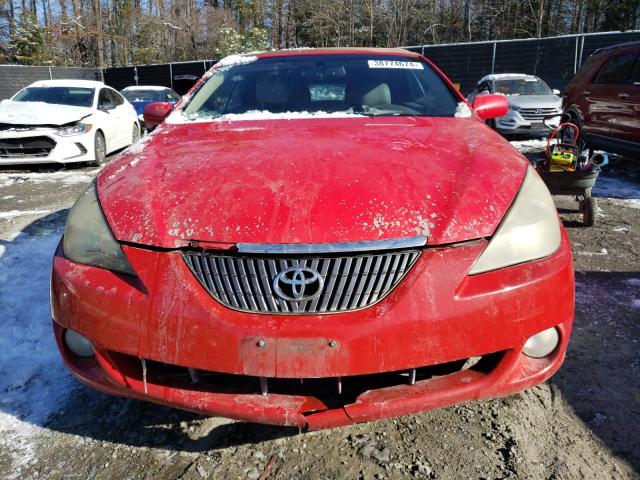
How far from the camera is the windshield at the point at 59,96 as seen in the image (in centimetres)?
843

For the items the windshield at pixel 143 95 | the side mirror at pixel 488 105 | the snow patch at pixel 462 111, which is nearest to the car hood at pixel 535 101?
the side mirror at pixel 488 105

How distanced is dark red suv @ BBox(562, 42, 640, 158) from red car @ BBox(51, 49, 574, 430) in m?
5.43

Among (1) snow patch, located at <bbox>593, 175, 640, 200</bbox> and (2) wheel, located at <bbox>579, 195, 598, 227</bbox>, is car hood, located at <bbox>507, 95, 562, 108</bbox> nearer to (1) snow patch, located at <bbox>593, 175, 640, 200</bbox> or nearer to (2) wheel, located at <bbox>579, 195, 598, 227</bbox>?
(1) snow patch, located at <bbox>593, 175, 640, 200</bbox>

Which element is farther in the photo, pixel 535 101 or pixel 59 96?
pixel 535 101

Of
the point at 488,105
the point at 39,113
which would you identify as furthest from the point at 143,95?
the point at 488,105

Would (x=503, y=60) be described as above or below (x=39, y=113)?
above

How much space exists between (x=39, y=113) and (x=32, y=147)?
0.56 meters

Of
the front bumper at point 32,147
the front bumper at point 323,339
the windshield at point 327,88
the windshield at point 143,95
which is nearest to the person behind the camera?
the front bumper at point 323,339

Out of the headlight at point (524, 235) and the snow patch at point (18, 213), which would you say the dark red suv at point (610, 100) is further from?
the snow patch at point (18, 213)

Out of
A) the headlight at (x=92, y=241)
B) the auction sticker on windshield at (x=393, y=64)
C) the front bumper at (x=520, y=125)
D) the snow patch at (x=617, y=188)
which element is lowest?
the snow patch at (x=617, y=188)

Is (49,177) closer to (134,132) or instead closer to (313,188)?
(134,132)

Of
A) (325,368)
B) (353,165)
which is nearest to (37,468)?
(325,368)

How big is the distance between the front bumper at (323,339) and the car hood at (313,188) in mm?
124

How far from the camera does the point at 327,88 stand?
295 centimetres
